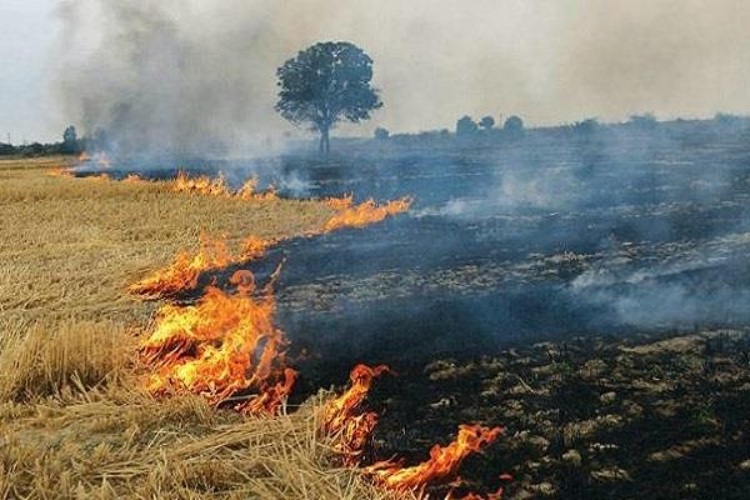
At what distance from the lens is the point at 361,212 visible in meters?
23.0

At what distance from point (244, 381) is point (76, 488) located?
236 centimetres

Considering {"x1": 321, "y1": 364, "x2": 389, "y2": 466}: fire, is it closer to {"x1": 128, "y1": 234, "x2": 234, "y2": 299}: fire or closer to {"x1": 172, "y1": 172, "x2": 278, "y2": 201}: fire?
{"x1": 128, "y1": 234, "x2": 234, "y2": 299}: fire

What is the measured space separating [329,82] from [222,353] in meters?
59.8

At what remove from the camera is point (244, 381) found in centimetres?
732

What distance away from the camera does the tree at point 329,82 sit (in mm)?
65125

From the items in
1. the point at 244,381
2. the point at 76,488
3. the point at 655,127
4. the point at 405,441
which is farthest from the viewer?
the point at 655,127

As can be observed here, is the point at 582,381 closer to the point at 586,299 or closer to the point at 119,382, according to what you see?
the point at 586,299

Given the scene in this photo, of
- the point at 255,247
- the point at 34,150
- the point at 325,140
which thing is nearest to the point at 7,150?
the point at 34,150

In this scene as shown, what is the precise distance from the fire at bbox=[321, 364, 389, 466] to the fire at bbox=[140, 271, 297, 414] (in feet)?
2.10

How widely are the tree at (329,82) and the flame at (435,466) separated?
6161 cm

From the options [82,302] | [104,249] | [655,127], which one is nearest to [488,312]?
[82,302]

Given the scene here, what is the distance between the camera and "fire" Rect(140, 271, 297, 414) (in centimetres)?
717

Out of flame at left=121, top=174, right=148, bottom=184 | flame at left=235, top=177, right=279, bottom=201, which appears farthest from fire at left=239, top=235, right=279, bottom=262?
flame at left=121, top=174, right=148, bottom=184

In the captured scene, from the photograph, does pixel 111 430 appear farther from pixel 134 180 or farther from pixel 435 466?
pixel 134 180
